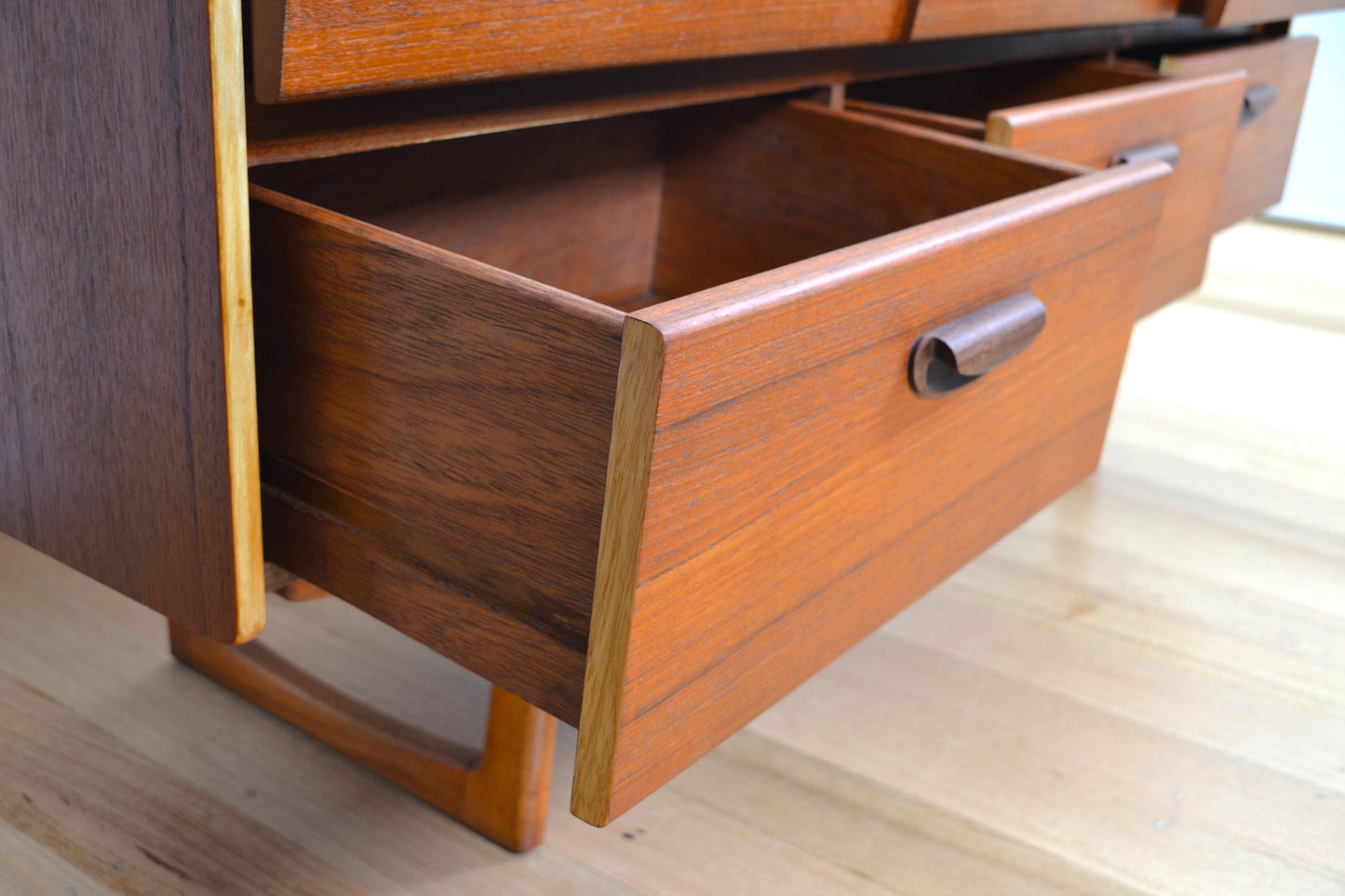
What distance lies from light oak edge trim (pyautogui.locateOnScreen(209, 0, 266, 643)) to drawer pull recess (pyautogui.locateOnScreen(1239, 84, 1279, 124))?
3.32 feet

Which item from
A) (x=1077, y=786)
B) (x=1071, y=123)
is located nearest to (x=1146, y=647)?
(x=1077, y=786)

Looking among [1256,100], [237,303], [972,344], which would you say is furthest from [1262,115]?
[237,303]

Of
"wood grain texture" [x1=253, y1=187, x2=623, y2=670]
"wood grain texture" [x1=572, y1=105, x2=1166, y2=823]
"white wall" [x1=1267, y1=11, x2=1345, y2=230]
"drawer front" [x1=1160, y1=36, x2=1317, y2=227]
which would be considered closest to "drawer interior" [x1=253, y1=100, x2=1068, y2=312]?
"wood grain texture" [x1=572, y1=105, x2=1166, y2=823]

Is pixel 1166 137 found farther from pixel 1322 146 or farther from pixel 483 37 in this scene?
pixel 1322 146

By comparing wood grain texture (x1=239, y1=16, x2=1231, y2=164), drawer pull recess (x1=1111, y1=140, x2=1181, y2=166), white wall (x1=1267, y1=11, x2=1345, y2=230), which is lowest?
white wall (x1=1267, y1=11, x2=1345, y2=230)

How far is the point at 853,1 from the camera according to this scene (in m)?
0.69

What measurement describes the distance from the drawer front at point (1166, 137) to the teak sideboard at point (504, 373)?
0.32 ft

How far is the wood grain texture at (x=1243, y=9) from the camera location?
3.58 feet

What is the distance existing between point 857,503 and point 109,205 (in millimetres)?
307

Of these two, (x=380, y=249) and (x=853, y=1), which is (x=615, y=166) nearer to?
(x=853, y=1)

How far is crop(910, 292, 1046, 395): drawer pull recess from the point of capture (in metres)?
0.49

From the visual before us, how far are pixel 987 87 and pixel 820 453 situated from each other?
2.56 feet

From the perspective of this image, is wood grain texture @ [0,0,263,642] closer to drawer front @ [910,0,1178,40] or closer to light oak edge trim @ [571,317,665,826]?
light oak edge trim @ [571,317,665,826]

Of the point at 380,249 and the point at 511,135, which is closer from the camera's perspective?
the point at 380,249
